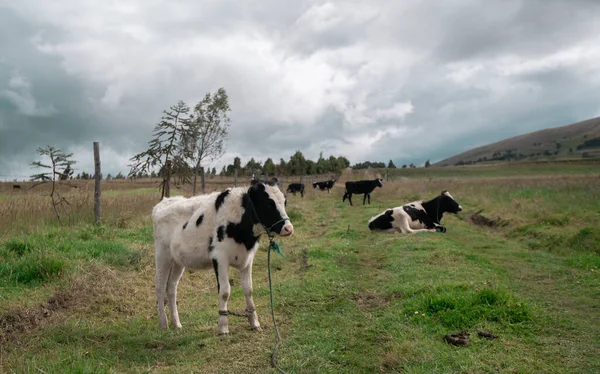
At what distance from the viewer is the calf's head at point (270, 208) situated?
5473 mm

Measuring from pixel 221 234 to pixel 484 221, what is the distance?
14438 mm

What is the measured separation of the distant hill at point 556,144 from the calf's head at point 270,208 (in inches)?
4721

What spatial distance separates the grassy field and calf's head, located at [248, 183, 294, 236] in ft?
4.76

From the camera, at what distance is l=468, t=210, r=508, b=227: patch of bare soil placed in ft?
51.6

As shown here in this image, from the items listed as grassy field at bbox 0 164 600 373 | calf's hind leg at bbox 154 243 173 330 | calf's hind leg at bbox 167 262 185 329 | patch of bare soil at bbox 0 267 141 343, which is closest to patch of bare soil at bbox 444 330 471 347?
grassy field at bbox 0 164 600 373

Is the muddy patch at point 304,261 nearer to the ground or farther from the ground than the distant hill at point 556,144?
nearer to the ground

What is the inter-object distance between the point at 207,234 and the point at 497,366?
12.9 feet

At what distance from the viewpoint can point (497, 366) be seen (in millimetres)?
4234

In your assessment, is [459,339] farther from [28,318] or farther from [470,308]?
[28,318]

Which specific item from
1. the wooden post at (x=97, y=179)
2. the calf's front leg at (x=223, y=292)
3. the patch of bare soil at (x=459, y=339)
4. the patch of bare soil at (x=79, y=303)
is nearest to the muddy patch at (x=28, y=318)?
the patch of bare soil at (x=79, y=303)

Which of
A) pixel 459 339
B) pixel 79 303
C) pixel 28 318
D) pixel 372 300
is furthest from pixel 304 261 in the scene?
pixel 28 318

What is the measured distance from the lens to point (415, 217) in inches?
589

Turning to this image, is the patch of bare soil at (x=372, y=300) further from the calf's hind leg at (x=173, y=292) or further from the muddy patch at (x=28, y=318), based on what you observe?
the muddy patch at (x=28, y=318)

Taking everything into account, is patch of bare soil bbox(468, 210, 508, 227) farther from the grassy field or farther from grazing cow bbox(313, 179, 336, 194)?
grazing cow bbox(313, 179, 336, 194)
